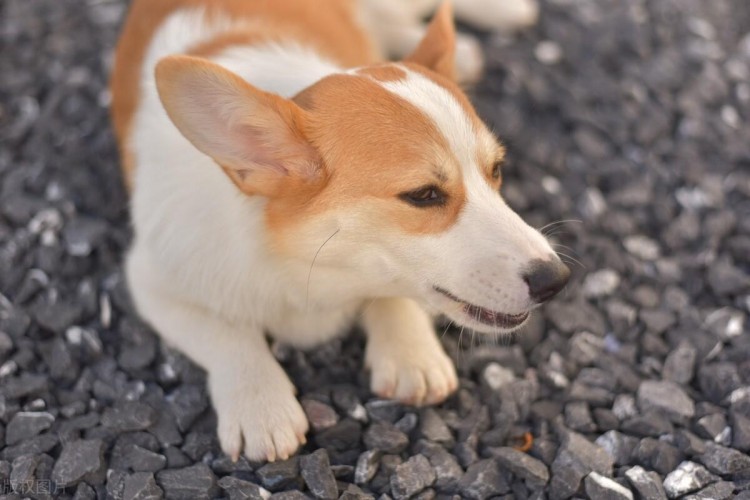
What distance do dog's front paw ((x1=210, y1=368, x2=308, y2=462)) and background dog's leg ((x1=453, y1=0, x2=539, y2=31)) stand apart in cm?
209

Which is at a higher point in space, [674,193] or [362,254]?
[362,254]

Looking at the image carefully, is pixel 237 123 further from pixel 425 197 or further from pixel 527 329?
pixel 527 329

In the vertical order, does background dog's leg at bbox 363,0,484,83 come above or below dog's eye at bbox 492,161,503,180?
below

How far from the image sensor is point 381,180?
2012 mm

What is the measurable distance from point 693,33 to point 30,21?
2873mm

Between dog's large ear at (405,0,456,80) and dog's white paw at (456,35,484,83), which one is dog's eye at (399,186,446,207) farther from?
dog's white paw at (456,35,484,83)

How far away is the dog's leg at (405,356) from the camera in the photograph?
2367 millimetres

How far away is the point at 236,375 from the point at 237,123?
69 centimetres

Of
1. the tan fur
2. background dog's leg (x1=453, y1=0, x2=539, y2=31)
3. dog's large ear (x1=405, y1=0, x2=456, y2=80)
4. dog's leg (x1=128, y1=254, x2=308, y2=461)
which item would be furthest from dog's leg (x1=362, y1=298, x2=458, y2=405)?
background dog's leg (x1=453, y1=0, x2=539, y2=31)

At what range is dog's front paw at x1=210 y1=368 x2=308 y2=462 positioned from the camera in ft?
7.09

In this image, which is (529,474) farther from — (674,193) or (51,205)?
(51,205)

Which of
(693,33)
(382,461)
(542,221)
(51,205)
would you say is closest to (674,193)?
(542,221)

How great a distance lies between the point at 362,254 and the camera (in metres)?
2.08

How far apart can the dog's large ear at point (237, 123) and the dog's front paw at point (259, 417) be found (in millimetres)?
534
